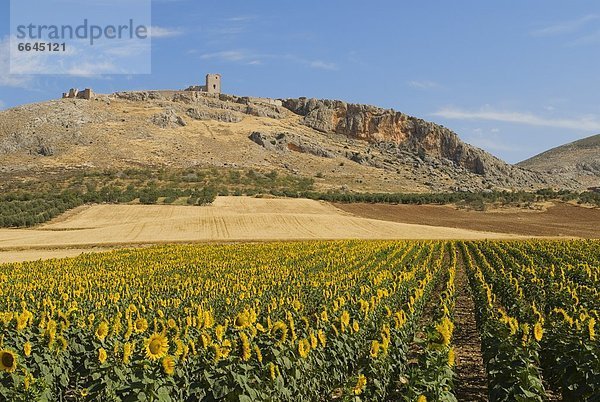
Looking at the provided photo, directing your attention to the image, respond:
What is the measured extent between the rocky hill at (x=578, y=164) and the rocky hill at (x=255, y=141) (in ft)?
106

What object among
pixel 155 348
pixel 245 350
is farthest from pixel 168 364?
pixel 245 350

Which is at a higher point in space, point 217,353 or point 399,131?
point 399,131

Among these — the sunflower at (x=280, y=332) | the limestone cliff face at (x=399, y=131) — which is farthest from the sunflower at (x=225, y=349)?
the limestone cliff face at (x=399, y=131)

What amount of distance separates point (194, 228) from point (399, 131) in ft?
338

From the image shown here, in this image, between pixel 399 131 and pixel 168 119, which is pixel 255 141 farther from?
pixel 399 131

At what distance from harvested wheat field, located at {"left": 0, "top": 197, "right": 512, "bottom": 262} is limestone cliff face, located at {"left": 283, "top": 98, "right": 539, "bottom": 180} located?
78.0m

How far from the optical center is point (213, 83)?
16638 centimetres

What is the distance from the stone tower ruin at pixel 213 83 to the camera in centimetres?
16525

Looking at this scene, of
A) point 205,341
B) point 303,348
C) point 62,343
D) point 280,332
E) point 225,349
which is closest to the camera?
point 225,349

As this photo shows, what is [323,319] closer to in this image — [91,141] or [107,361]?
[107,361]

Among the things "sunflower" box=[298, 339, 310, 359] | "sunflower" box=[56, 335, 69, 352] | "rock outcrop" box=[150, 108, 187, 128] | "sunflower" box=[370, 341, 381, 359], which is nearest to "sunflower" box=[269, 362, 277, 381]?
"sunflower" box=[298, 339, 310, 359]

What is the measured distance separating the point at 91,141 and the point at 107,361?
4141 inches

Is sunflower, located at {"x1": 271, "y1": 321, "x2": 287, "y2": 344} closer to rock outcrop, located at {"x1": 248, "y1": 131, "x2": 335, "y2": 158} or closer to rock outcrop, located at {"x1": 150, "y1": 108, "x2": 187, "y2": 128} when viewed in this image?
rock outcrop, located at {"x1": 248, "y1": 131, "x2": 335, "y2": 158}

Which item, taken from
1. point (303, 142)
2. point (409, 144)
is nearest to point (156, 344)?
point (303, 142)
